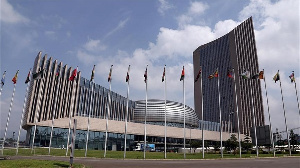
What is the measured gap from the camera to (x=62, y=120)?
270 ft

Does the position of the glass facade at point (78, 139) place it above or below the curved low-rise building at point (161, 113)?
below

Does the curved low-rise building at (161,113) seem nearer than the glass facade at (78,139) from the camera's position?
No

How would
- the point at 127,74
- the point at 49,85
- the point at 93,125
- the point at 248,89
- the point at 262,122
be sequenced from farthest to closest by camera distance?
the point at 262,122, the point at 248,89, the point at 49,85, the point at 93,125, the point at 127,74

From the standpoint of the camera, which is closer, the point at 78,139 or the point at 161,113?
the point at 78,139

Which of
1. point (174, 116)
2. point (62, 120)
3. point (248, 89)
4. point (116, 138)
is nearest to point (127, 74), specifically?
point (62, 120)

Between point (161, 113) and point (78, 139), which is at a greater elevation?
point (161, 113)

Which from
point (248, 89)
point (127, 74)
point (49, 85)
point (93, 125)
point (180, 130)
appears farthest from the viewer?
point (248, 89)

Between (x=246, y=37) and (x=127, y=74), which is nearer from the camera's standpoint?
(x=127, y=74)

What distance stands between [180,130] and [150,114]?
22.4 meters

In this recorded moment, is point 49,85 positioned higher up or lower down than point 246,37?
lower down

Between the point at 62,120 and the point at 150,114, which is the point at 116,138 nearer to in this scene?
the point at 62,120

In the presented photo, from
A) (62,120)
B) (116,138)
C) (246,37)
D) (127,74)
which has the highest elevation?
(246,37)

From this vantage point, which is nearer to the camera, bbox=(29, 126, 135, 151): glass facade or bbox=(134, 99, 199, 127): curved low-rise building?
bbox=(29, 126, 135, 151): glass facade

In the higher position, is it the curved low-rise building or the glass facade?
the curved low-rise building
